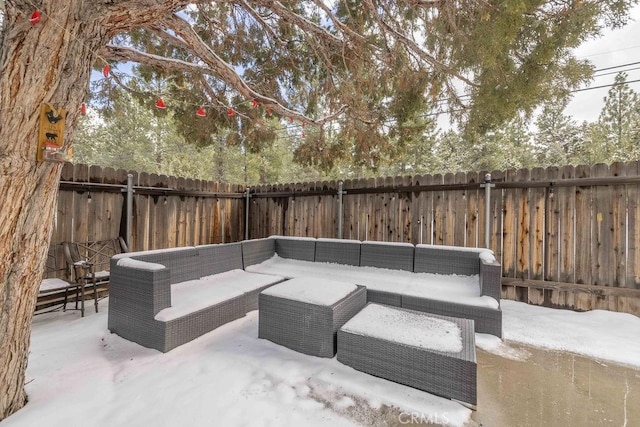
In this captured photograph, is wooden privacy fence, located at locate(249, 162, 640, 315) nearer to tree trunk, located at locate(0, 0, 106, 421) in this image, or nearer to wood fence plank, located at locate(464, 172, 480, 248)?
wood fence plank, located at locate(464, 172, 480, 248)

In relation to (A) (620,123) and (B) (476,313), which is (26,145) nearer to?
(B) (476,313)

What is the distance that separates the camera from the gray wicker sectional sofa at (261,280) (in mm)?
2477

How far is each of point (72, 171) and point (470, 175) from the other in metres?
5.41

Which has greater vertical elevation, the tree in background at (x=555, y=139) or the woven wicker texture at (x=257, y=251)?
the tree in background at (x=555, y=139)

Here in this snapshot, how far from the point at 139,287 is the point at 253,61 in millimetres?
3710

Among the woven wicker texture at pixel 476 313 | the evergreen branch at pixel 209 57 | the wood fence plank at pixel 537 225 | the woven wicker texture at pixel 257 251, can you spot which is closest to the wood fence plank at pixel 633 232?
the wood fence plank at pixel 537 225

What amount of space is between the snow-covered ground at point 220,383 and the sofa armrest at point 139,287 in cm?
34

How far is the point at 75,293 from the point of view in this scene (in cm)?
355

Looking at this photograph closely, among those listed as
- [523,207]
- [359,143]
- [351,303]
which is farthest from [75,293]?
[523,207]

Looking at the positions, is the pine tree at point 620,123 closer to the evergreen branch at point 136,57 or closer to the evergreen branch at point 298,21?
the evergreen branch at point 298,21

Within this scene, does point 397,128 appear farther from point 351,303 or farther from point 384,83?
point 351,303

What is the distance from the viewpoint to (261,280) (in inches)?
137

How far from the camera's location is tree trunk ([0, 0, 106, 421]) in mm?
1468

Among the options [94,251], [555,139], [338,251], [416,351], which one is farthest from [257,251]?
[555,139]
